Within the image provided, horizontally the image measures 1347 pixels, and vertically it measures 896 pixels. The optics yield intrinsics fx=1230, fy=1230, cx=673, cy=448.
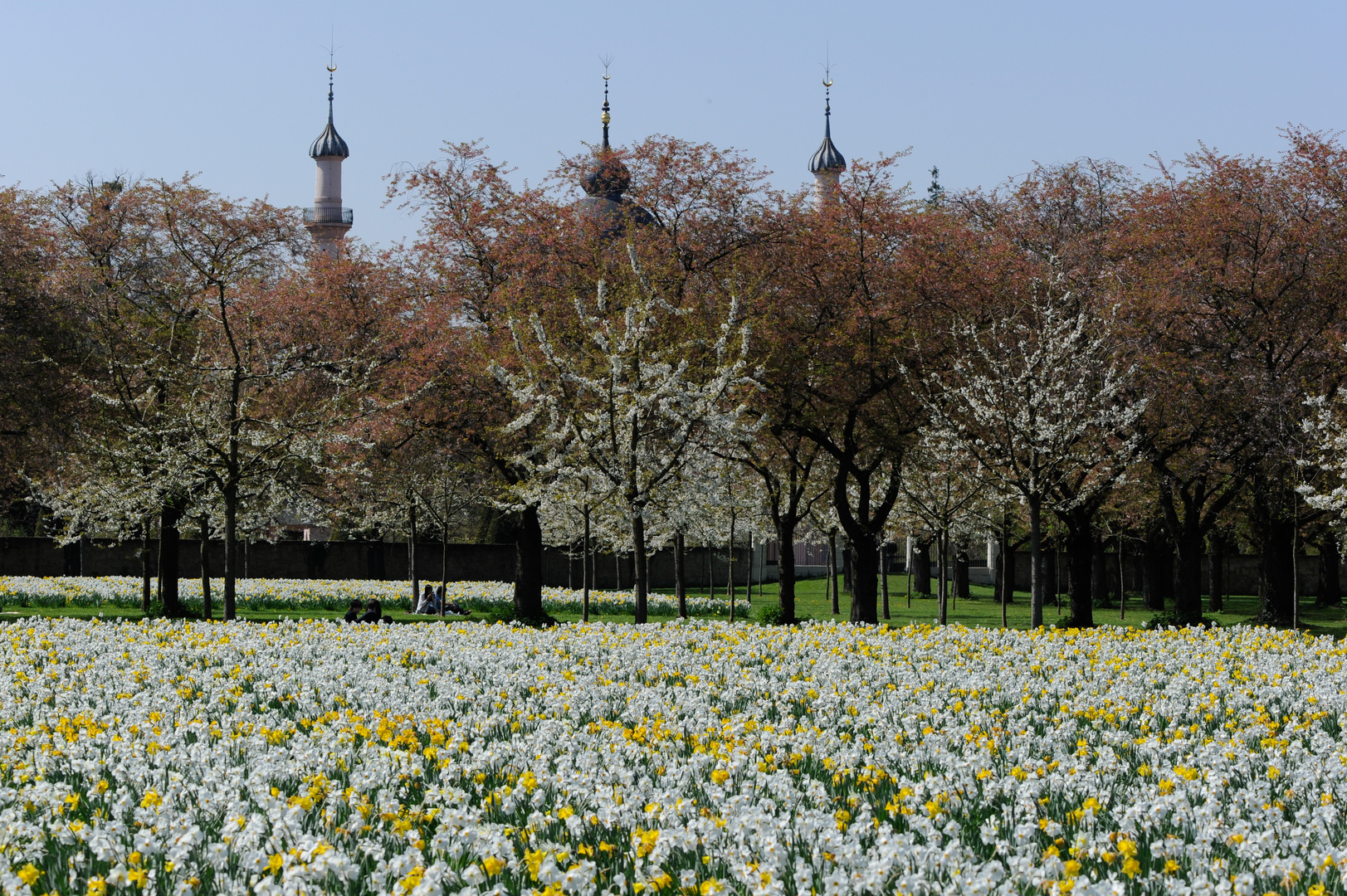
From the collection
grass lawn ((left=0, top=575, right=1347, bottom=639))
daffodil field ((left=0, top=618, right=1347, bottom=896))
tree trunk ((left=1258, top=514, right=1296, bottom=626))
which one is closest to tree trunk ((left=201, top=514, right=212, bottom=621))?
grass lawn ((left=0, top=575, right=1347, bottom=639))

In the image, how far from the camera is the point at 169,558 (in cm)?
2256

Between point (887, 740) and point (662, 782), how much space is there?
1.68 meters

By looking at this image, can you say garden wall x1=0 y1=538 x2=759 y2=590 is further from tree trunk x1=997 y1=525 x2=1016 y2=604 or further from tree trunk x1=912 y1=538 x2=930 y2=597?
Answer: tree trunk x1=997 y1=525 x2=1016 y2=604

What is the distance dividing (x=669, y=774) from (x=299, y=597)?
25.5m

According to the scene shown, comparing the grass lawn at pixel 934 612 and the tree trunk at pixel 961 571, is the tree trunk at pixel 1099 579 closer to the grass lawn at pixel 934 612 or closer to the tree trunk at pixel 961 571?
A: the grass lawn at pixel 934 612

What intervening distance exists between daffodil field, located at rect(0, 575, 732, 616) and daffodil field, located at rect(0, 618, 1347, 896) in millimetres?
16971

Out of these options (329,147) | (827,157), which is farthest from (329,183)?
(827,157)

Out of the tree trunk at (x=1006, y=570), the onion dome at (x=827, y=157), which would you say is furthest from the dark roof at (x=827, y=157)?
the tree trunk at (x=1006, y=570)

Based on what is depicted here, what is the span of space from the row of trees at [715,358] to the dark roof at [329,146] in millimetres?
52142

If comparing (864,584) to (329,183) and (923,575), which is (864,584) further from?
(329,183)

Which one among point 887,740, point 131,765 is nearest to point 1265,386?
point 887,740

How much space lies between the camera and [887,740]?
7.28 m

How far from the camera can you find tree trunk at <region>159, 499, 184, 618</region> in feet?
71.9

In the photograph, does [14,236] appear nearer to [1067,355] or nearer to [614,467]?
[614,467]
